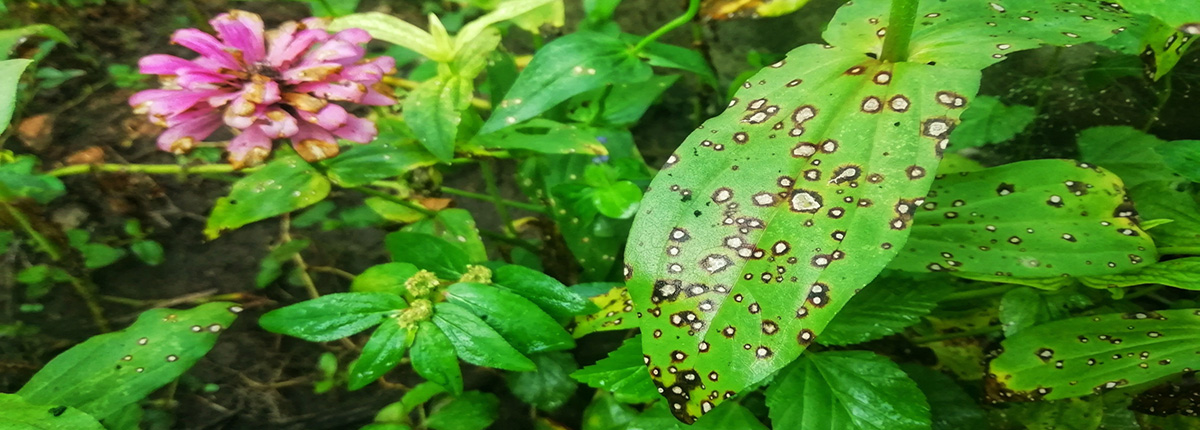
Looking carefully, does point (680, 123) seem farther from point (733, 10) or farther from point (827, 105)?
point (827, 105)

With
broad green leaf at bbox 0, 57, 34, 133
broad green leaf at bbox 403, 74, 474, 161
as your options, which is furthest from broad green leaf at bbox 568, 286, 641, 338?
broad green leaf at bbox 0, 57, 34, 133

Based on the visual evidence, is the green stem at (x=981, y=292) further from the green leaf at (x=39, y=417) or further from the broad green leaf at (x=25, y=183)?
the broad green leaf at (x=25, y=183)

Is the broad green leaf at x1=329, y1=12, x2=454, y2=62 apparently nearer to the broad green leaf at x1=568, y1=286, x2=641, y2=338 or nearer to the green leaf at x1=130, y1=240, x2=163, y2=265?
the broad green leaf at x1=568, y1=286, x2=641, y2=338

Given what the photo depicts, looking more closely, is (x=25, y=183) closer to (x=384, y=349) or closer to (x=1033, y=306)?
(x=384, y=349)

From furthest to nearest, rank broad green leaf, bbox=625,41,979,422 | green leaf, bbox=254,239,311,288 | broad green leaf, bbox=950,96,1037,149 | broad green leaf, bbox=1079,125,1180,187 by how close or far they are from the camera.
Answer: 1. green leaf, bbox=254,239,311,288
2. broad green leaf, bbox=950,96,1037,149
3. broad green leaf, bbox=1079,125,1180,187
4. broad green leaf, bbox=625,41,979,422

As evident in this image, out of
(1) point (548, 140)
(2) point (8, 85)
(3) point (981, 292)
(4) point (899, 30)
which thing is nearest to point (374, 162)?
(1) point (548, 140)

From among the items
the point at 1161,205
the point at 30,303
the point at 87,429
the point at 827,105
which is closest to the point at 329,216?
the point at 30,303
